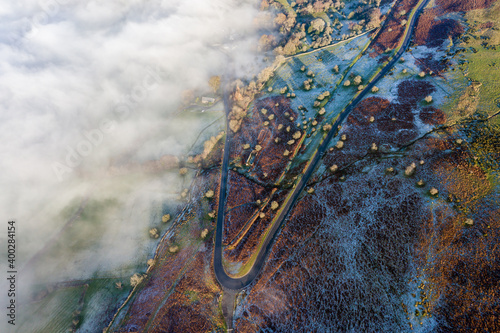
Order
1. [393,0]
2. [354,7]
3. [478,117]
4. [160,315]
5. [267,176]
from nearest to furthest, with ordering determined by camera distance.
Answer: [160,315]
[478,117]
[267,176]
[393,0]
[354,7]

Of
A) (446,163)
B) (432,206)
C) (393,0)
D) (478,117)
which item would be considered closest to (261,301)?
(432,206)

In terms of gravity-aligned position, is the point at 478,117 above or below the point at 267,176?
above

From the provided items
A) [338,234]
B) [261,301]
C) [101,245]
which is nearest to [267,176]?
[338,234]

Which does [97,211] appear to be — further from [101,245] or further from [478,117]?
[478,117]

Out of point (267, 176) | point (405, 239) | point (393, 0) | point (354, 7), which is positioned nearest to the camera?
point (405, 239)

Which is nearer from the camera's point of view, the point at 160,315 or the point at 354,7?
the point at 160,315

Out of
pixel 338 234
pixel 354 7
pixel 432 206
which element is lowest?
pixel 338 234
